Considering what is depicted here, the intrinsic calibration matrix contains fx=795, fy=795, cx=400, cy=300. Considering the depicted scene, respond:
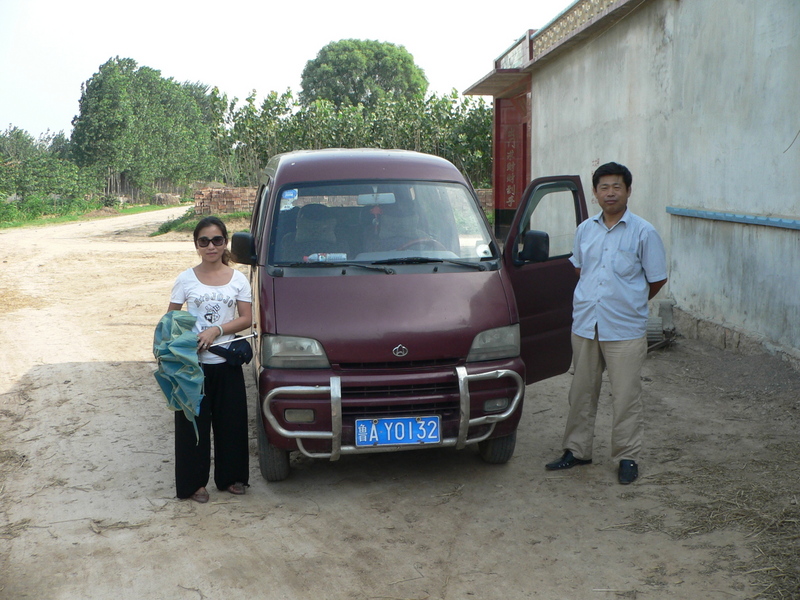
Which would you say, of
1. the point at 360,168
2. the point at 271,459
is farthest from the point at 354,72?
the point at 271,459

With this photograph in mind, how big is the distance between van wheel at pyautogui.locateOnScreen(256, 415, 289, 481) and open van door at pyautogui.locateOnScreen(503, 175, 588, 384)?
171 centimetres

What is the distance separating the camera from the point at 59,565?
3703 millimetres

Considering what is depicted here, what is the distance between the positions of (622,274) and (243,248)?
7.60 ft

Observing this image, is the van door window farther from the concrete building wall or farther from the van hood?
the concrete building wall

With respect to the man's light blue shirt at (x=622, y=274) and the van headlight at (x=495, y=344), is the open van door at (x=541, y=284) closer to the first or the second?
the man's light blue shirt at (x=622, y=274)

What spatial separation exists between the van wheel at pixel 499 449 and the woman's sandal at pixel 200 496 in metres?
1.71

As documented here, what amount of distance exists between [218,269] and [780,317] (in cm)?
480

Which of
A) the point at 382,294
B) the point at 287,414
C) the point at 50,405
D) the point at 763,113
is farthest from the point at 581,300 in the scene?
the point at 50,405

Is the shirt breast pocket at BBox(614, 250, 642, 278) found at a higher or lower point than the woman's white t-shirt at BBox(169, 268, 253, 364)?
higher

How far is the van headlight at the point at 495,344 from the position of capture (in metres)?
4.50

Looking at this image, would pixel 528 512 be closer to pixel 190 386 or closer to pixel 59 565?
pixel 190 386

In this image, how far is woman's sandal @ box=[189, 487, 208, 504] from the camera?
446cm

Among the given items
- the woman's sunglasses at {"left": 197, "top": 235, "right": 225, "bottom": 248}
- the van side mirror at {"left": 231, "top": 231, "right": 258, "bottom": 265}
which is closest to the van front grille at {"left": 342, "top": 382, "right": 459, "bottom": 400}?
the woman's sunglasses at {"left": 197, "top": 235, "right": 225, "bottom": 248}

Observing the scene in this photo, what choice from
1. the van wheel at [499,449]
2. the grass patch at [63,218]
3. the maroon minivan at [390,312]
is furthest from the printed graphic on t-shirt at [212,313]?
the grass patch at [63,218]
